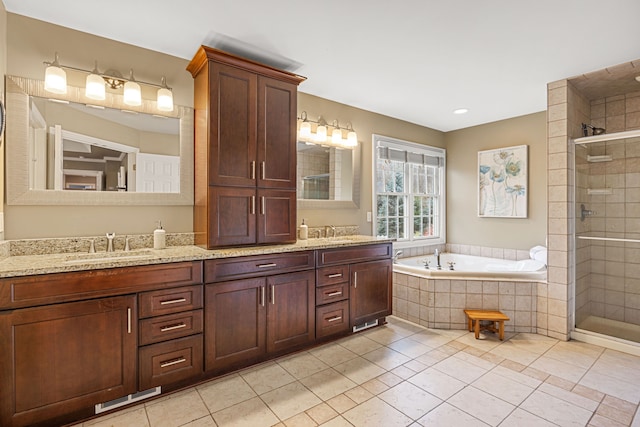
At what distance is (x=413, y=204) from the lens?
435 cm

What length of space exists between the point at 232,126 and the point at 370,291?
191 centimetres

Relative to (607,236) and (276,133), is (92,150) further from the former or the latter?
(607,236)

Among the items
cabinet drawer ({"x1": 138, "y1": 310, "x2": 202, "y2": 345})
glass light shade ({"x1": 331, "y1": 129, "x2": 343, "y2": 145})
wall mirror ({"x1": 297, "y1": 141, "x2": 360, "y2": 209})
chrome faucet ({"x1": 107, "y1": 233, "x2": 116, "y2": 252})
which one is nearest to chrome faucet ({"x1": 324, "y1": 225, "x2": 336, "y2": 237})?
wall mirror ({"x1": 297, "y1": 141, "x2": 360, "y2": 209})

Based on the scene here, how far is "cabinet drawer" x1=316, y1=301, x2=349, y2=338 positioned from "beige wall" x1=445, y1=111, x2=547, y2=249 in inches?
101

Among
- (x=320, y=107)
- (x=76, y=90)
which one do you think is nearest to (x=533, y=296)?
(x=320, y=107)

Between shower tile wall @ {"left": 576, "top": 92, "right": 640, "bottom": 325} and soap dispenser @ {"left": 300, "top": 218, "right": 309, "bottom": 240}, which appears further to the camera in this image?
soap dispenser @ {"left": 300, "top": 218, "right": 309, "bottom": 240}

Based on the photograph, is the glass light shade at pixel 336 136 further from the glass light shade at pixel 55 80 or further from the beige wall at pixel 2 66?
the beige wall at pixel 2 66

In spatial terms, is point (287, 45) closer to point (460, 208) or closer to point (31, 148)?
point (31, 148)

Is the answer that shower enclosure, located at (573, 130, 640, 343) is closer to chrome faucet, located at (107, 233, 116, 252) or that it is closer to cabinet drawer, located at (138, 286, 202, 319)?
cabinet drawer, located at (138, 286, 202, 319)

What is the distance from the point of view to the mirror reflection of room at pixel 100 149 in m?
2.02

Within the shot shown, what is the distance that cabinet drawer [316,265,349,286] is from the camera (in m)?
2.60

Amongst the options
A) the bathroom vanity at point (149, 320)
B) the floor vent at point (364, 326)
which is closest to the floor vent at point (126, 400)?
the bathroom vanity at point (149, 320)

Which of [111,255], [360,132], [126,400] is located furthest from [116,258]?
[360,132]

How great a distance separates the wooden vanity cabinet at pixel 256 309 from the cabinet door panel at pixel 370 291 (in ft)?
1.55
